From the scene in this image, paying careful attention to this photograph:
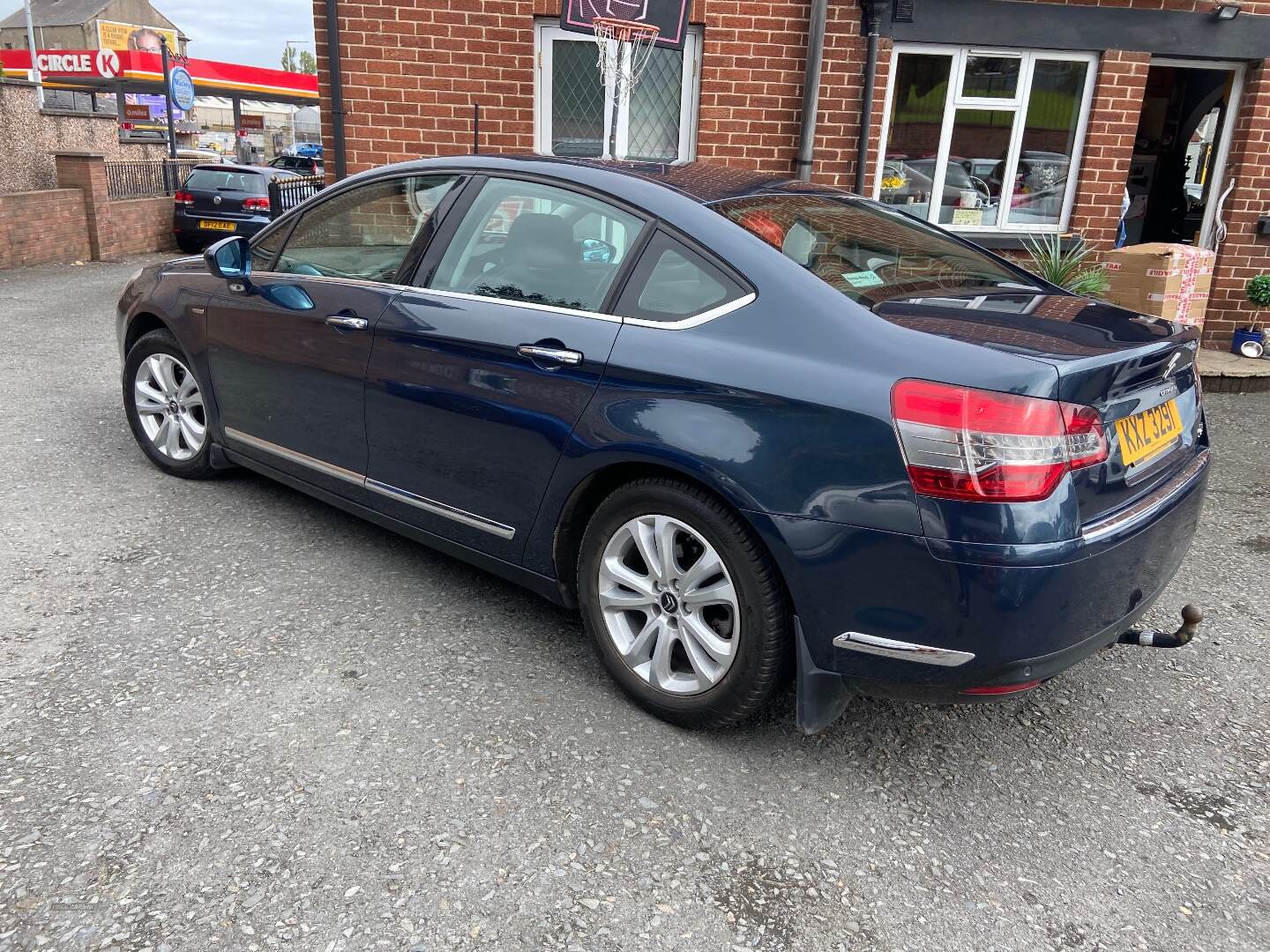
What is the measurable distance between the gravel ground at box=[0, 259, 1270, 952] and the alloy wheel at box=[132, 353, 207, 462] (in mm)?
957

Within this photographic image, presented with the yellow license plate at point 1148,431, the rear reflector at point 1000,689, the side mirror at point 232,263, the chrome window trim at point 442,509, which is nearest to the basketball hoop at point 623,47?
the side mirror at point 232,263

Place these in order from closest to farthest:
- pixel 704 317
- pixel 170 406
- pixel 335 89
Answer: pixel 704 317 < pixel 170 406 < pixel 335 89

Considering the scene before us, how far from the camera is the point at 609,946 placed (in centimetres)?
219

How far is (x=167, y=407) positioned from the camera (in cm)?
492

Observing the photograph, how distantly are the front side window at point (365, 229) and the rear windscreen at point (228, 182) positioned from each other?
1296 cm

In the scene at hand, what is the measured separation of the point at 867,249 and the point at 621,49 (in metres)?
4.91

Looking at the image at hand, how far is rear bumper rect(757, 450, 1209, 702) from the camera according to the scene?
7.77 ft

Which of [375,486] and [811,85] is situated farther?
[811,85]

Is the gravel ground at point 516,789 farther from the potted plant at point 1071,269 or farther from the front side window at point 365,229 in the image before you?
the potted plant at point 1071,269

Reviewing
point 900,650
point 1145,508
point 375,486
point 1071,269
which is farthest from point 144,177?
point 1145,508

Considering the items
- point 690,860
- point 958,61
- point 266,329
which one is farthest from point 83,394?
point 958,61

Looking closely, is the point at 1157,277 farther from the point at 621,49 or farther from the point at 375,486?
the point at 375,486

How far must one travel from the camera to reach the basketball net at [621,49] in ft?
20.0

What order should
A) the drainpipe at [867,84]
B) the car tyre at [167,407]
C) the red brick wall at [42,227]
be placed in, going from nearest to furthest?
the car tyre at [167,407] < the drainpipe at [867,84] < the red brick wall at [42,227]
